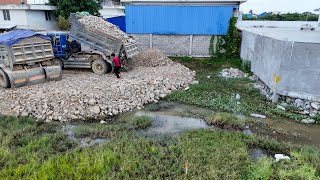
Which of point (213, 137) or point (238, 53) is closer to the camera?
point (213, 137)

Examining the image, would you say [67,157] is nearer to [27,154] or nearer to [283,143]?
[27,154]

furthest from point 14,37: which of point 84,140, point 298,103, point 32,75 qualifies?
point 298,103

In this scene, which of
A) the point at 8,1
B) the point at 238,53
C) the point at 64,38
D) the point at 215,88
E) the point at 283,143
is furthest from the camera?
the point at 8,1

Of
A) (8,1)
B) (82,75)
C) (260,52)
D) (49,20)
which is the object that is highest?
(8,1)

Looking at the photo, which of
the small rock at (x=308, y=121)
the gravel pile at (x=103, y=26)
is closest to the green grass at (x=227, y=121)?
the small rock at (x=308, y=121)

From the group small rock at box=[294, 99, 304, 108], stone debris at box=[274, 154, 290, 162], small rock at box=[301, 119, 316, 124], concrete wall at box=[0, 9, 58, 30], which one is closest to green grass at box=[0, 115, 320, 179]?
stone debris at box=[274, 154, 290, 162]

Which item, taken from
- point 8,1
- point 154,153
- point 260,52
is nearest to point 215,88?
point 260,52

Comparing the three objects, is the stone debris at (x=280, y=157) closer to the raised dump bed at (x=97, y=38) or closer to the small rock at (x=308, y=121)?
the small rock at (x=308, y=121)

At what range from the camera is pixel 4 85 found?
30.3ft

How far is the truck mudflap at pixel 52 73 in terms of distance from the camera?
9.92 metres

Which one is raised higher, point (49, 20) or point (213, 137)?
point (49, 20)

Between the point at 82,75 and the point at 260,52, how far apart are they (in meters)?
8.29

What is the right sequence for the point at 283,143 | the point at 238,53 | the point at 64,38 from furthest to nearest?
the point at 238,53 → the point at 64,38 → the point at 283,143

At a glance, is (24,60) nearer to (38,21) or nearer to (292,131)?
(292,131)
